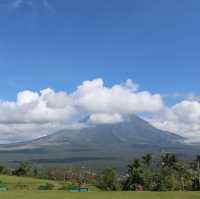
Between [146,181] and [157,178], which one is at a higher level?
[157,178]

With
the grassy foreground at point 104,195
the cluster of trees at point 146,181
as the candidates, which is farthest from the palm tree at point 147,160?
the grassy foreground at point 104,195

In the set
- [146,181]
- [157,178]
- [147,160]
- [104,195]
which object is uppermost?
[147,160]

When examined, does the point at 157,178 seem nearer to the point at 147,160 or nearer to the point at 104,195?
the point at 147,160

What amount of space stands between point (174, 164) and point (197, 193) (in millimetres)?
50230

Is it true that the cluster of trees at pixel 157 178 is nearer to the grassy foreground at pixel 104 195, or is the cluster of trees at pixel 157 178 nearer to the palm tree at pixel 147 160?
the palm tree at pixel 147 160

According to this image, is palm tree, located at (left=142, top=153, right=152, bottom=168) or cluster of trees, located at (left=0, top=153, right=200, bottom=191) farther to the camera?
palm tree, located at (left=142, top=153, right=152, bottom=168)

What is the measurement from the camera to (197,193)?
50469 mm

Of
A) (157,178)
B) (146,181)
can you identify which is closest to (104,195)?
(157,178)

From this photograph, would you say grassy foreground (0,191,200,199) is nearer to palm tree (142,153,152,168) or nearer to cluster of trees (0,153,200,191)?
cluster of trees (0,153,200,191)

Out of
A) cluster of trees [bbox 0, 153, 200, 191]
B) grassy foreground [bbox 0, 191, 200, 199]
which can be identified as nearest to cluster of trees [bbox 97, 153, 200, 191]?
cluster of trees [bbox 0, 153, 200, 191]

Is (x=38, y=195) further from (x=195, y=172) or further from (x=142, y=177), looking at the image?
(x=195, y=172)

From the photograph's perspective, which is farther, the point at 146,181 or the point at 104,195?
the point at 146,181

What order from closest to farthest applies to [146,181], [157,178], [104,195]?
[104,195], [157,178], [146,181]

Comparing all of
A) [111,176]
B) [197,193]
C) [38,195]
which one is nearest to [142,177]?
[111,176]
